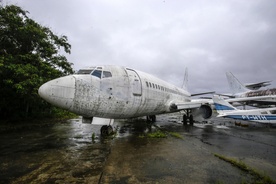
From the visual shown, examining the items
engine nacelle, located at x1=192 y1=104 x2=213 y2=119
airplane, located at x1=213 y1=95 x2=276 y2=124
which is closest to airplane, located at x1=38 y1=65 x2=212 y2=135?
engine nacelle, located at x1=192 y1=104 x2=213 y2=119

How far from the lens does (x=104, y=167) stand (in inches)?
148

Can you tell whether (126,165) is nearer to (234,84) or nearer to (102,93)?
(102,93)

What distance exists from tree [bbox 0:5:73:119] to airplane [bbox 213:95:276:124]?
1377 cm

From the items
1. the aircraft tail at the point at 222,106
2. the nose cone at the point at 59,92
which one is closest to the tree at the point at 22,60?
the nose cone at the point at 59,92

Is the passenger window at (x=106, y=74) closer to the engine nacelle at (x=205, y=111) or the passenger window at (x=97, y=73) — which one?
the passenger window at (x=97, y=73)

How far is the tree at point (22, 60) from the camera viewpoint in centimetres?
1063

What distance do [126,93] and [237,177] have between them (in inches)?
200

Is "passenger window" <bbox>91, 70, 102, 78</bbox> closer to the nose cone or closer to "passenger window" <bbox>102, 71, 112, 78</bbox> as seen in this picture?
"passenger window" <bbox>102, 71, 112, 78</bbox>

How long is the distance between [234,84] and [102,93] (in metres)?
40.5

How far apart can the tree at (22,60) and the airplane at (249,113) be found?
45.2 ft

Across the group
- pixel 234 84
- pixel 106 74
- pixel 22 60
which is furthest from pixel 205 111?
pixel 234 84

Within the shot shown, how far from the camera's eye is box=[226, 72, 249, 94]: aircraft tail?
3805cm

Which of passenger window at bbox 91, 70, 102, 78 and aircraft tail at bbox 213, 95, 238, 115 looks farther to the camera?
aircraft tail at bbox 213, 95, 238, 115

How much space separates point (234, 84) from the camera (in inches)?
1523
